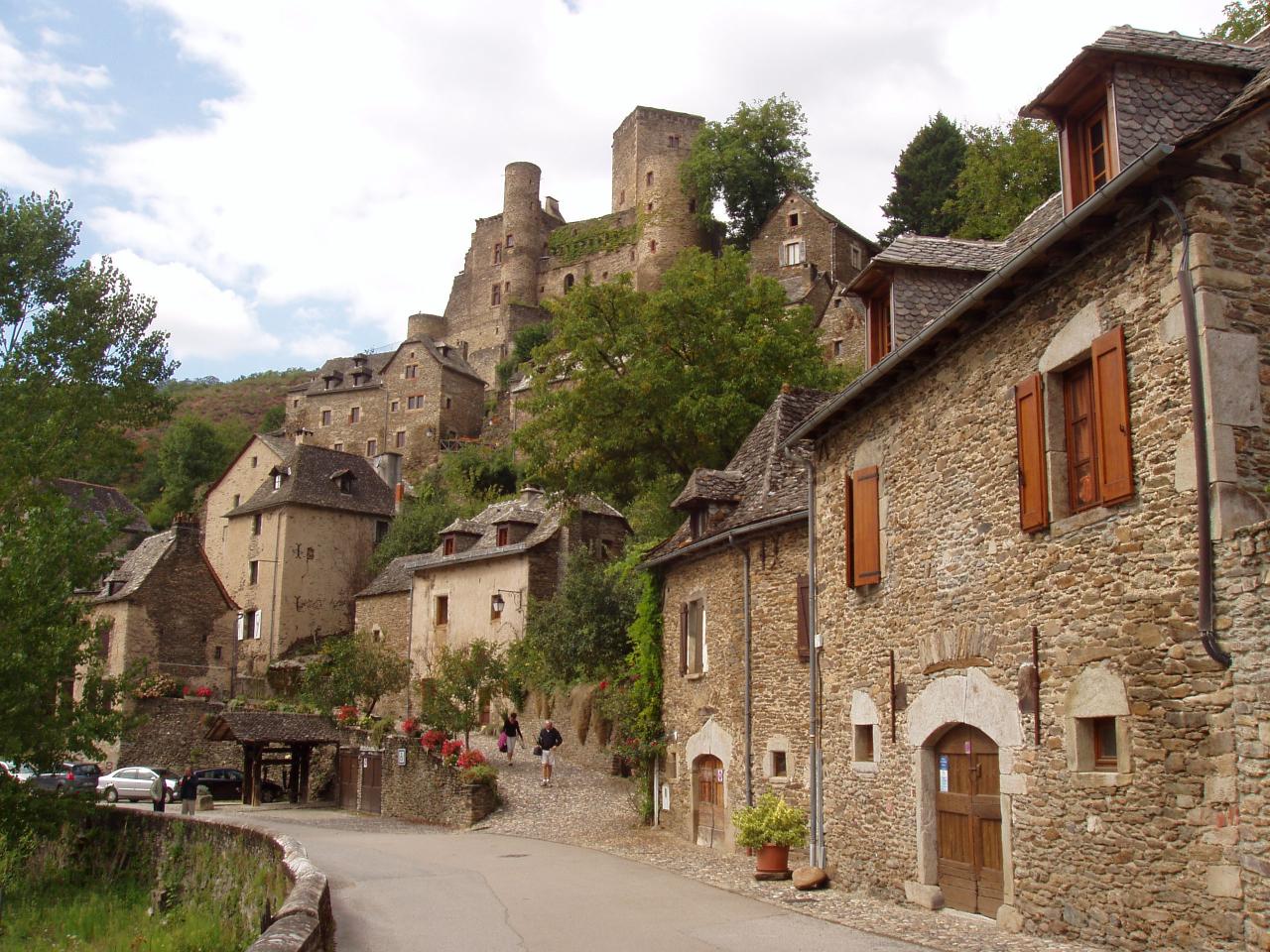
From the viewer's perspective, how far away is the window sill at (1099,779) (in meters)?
9.12

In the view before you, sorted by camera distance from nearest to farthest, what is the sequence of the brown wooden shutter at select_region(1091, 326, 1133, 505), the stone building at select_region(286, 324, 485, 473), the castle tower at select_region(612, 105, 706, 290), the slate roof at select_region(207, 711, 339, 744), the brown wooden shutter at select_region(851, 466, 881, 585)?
the brown wooden shutter at select_region(1091, 326, 1133, 505) < the brown wooden shutter at select_region(851, 466, 881, 585) < the slate roof at select_region(207, 711, 339, 744) < the stone building at select_region(286, 324, 485, 473) < the castle tower at select_region(612, 105, 706, 290)

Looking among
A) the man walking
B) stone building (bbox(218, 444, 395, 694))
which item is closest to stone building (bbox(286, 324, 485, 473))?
stone building (bbox(218, 444, 395, 694))

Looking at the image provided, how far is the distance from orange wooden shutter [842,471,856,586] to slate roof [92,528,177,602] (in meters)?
33.0

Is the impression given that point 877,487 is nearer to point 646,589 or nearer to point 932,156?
point 646,589

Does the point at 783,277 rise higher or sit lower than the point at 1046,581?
higher

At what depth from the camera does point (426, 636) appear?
1574 inches

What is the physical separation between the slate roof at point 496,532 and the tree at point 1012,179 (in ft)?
52.6

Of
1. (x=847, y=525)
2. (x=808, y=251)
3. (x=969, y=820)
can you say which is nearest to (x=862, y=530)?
(x=847, y=525)

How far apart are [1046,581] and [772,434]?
1052 centimetres

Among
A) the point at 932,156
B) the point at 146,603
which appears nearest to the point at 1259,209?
the point at 146,603

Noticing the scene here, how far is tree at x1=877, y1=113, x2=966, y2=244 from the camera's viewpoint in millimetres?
55531

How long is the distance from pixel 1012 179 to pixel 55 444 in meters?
31.4

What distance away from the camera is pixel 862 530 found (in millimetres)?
14383

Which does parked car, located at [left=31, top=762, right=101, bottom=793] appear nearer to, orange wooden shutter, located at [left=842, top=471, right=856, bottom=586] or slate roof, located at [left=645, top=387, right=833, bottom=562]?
slate roof, located at [left=645, top=387, right=833, bottom=562]
